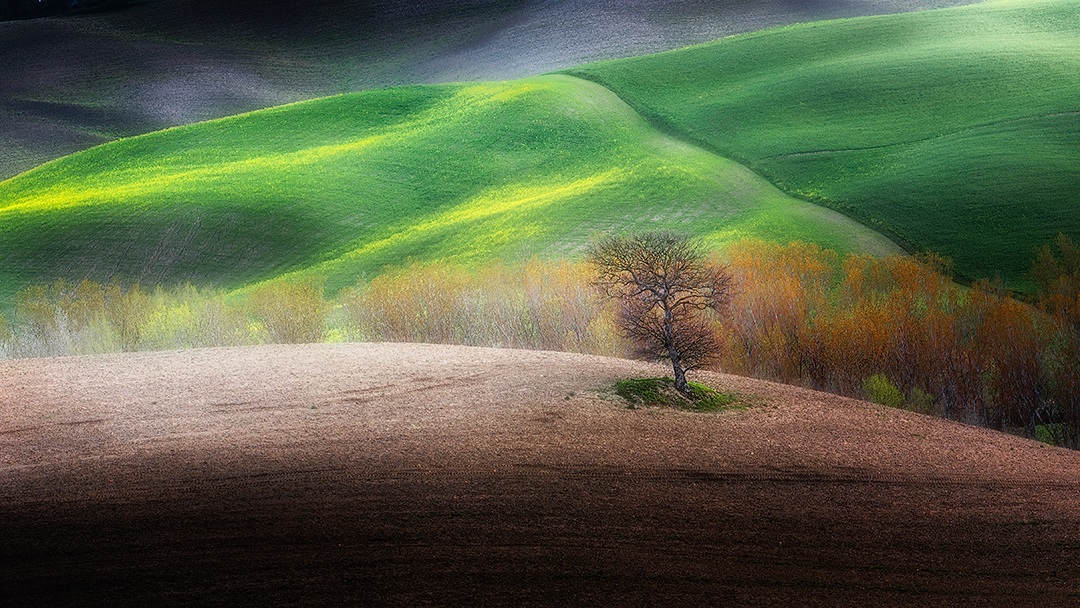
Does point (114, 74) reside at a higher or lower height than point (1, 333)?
higher

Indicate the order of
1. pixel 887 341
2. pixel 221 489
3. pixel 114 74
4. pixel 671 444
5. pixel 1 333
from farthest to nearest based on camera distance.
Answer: pixel 114 74 < pixel 1 333 < pixel 887 341 < pixel 671 444 < pixel 221 489

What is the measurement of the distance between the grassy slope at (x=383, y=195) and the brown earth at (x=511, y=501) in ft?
84.2

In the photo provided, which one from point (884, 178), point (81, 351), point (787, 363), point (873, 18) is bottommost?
point (787, 363)

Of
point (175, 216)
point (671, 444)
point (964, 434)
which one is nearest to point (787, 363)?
point (964, 434)

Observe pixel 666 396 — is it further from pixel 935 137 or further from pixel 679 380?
pixel 935 137

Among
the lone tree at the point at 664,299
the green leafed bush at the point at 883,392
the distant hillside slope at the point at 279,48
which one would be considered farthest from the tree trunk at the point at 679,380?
the distant hillside slope at the point at 279,48

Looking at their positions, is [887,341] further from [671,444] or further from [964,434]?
[671,444]

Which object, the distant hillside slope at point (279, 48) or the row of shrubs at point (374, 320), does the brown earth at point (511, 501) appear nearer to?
the row of shrubs at point (374, 320)

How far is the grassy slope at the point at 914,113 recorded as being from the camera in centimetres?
4312

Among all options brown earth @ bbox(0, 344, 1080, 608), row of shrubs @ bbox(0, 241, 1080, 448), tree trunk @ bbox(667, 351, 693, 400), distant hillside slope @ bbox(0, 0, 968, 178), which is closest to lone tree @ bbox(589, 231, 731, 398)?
tree trunk @ bbox(667, 351, 693, 400)

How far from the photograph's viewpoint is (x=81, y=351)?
30391 mm

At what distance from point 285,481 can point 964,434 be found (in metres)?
11.4

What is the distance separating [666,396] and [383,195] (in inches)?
1628

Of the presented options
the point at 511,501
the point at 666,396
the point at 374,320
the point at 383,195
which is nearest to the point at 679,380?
the point at 666,396
